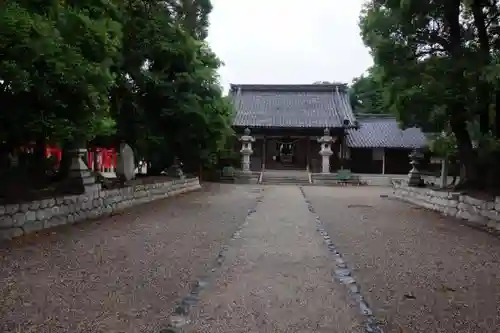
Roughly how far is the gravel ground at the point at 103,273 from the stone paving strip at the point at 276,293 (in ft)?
1.19

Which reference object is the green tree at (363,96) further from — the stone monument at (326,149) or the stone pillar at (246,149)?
the stone pillar at (246,149)

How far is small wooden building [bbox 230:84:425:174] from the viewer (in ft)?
104

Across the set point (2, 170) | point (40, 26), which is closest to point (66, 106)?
point (40, 26)

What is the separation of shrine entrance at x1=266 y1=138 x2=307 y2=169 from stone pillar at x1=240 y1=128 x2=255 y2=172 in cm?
378

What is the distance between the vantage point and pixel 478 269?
19.1 ft

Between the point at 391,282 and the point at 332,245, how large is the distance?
2.36 metres

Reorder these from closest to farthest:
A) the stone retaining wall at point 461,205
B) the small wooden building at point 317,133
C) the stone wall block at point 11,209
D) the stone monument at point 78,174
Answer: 1. the stone wall block at point 11,209
2. the stone retaining wall at point 461,205
3. the stone monument at point 78,174
4. the small wooden building at point 317,133

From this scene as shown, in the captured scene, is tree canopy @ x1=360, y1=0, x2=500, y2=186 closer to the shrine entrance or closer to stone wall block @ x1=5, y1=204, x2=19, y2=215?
stone wall block @ x1=5, y1=204, x2=19, y2=215

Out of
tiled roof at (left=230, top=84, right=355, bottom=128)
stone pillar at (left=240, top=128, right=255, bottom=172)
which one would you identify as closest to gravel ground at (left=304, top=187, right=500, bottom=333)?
stone pillar at (left=240, top=128, right=255, bottom=172)

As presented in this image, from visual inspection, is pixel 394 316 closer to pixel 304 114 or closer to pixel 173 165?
pixel 173 165

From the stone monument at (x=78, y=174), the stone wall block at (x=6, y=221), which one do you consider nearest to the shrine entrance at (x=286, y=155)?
the stone monument at (x=78, y=174)

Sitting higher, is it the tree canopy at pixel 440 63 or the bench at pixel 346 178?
the tree canopy at pixel 440 63

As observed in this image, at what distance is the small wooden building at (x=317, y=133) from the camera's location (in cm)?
3161

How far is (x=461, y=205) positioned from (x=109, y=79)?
8947 mm
